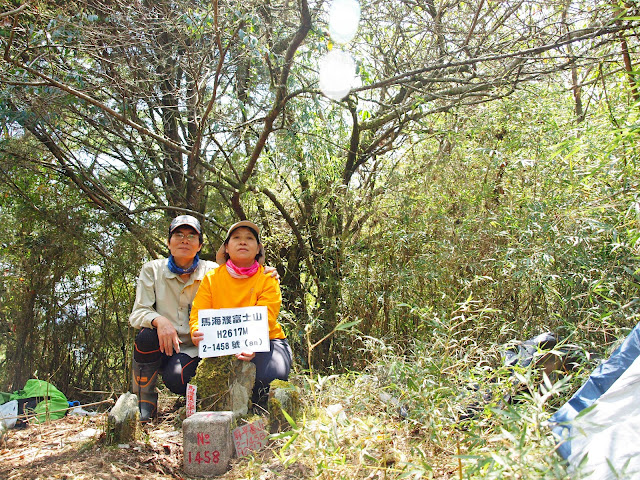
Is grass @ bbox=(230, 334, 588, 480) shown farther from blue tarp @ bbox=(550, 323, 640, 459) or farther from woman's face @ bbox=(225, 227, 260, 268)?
woman's face @ bbox=(225, 227, 260, 268)

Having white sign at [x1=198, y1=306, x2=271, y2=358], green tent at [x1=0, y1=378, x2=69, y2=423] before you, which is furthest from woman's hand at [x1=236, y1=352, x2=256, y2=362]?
green tent at [x1=0, y1=378, x2=69, y2=423]

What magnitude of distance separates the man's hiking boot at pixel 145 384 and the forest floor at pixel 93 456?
0.09 m

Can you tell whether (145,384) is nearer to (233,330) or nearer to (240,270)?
(233,330)

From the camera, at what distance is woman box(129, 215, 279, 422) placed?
2.86 metres

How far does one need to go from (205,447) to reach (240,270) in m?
1.05

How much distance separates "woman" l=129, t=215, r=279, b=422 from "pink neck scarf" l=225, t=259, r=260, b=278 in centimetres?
11

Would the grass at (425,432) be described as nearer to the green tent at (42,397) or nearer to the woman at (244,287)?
the woman at (244,287)

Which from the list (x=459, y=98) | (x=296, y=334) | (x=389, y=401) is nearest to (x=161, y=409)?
(x=296, y=334)

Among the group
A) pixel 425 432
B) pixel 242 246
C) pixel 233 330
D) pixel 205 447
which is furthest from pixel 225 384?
pixel 425 432

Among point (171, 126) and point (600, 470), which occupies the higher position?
point (171, 126)

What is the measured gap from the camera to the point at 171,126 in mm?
4941

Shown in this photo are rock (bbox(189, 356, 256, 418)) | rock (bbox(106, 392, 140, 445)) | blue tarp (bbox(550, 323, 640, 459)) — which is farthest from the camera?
rock (bbox(189, 356, 256, 418))

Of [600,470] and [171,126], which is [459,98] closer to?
[171,126]

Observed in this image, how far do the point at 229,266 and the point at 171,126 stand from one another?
259 centimetres
